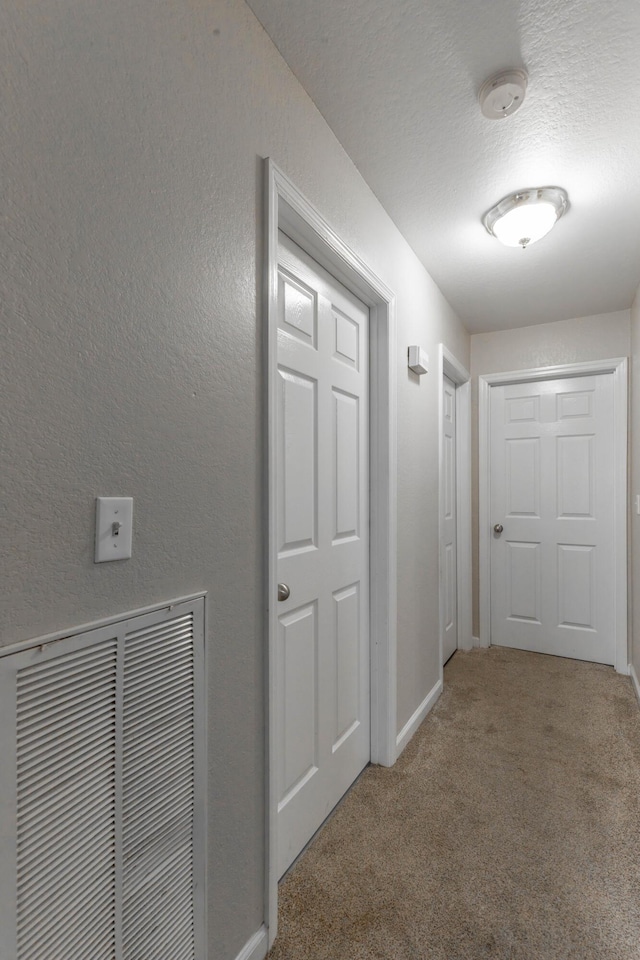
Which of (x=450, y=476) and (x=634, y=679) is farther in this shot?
(x=450, y=476)

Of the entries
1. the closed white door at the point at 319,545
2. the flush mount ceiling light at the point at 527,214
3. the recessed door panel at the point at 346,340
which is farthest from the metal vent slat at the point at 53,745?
the flush mount ceiling light at the point at 527,214

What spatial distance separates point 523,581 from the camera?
3.67m

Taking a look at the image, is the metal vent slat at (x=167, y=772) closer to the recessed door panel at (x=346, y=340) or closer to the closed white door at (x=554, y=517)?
the recessed door panel at (x=346, y=340)

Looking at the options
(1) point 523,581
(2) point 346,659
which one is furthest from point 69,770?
(1) point 523,581

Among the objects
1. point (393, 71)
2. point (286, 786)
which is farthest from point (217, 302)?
point (286, 786)

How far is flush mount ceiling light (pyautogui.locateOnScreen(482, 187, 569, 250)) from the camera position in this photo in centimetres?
198

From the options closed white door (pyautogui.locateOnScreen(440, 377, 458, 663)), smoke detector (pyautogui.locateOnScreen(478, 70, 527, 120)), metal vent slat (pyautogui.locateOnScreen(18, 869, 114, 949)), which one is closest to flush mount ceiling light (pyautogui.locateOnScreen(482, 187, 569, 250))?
smoke detector (pyautogui.locateOnScreen(478, 70, 527, 120))

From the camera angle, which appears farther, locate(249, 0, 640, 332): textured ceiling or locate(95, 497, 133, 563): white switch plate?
locate(249, 0, 640, 332): textured ceiling

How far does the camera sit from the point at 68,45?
778 millimetres

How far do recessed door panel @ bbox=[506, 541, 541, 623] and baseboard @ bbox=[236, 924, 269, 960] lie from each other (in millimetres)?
2938

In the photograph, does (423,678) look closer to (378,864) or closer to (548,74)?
(378,864)

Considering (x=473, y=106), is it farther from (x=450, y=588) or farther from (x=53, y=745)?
(x=450, y=588)

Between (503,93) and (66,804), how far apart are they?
2025 millimetres

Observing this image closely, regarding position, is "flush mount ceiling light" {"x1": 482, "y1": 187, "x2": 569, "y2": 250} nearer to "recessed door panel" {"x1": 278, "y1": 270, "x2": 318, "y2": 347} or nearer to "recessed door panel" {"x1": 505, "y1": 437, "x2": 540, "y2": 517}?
"recessed door panel" {"x1": 278, "y1": 270, "x2": 318, "y2": 347}
